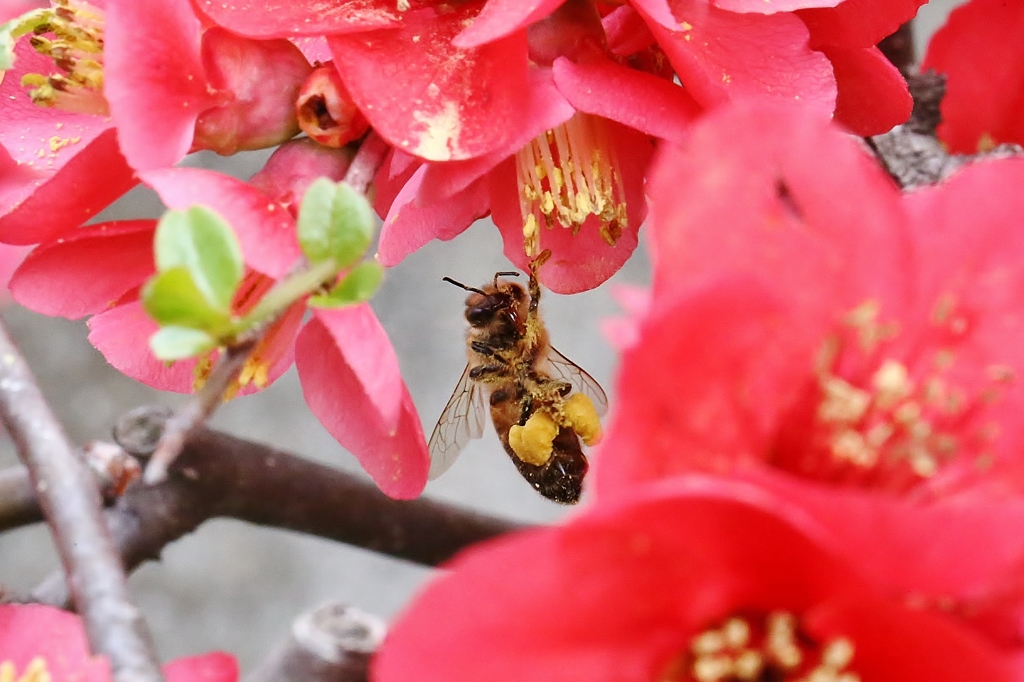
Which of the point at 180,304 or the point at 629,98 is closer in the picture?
the point at 180,304

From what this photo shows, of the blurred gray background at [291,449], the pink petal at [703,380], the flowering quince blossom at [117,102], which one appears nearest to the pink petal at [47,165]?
the flowering quince blossom at [117,102]

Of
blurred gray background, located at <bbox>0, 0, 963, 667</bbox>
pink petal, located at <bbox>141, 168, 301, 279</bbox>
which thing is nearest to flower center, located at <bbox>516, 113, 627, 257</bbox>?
pink petal, located at <bbox>141, 168, 301, 279</bbox>

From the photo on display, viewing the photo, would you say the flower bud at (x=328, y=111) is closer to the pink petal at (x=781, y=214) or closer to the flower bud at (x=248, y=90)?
the flower bud at (x=248, y=90)

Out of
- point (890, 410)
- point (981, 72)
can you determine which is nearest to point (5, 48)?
point (890, 410)

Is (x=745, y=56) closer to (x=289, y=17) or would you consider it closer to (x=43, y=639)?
(x=289, y=17)

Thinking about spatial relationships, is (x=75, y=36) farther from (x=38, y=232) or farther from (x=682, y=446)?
(x=682, y=446)

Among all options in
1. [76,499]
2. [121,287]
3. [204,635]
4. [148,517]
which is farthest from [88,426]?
[76,499]
